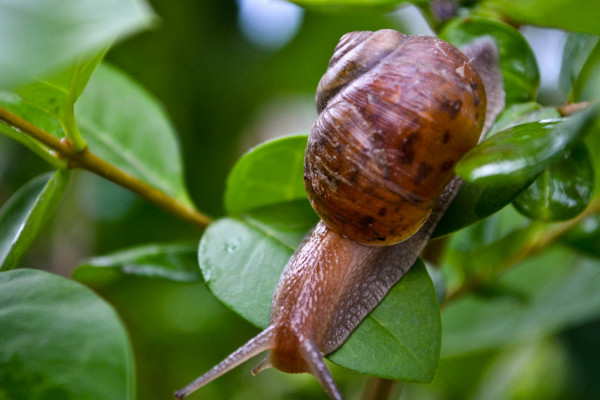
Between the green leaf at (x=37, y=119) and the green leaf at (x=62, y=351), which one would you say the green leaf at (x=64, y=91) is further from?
the green leaf at (x=62, y=351)

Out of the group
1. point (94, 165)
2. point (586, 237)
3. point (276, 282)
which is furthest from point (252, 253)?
point (586, 237)

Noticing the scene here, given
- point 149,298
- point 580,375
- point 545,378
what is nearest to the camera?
point 580,375

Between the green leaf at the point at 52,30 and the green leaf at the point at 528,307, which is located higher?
the green leaf at the point at 52,30

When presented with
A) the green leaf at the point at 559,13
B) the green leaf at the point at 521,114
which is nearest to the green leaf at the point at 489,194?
the green leaf at the point at 521,114

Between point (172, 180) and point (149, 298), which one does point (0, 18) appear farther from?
point (149, 298)

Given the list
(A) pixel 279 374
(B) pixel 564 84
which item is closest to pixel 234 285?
(B) pixel 564 84

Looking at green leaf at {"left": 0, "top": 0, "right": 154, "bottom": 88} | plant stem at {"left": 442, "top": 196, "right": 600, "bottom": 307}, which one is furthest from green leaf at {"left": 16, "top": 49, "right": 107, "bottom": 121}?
plant stem at {"left": 442, "top": 196, "right": 600, "bottom": 307}

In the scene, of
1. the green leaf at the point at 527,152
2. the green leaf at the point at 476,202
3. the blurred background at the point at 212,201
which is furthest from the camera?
the blurred background at the point at 212,201
